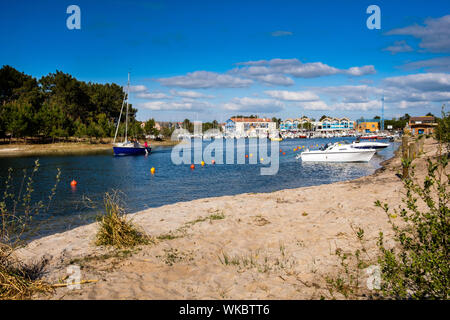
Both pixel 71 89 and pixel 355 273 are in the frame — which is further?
pixel 71 89

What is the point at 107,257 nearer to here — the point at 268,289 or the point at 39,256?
the point at 39,256

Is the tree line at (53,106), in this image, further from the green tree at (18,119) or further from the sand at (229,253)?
the sand at (229,253)

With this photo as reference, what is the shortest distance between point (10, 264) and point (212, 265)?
3.86 m

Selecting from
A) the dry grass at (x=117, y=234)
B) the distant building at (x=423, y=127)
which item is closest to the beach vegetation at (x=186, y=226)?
the dry grass at (x=117, y=234)

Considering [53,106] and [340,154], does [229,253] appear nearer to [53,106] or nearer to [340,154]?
[340,154]

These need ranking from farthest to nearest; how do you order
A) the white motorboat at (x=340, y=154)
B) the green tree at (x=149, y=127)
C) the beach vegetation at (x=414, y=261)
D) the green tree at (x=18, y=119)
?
the green tree at (x=149, y=127) → the green tree at (x=18, y=119) → the white motorboat at (x=340, y=154) → the beach vegetation at (x=414, y=261)

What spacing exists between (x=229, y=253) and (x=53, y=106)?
267 ft

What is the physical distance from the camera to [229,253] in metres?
7.79

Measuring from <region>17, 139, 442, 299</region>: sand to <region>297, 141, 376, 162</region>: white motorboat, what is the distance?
26.3 metres

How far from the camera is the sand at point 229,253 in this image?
18.7 feet

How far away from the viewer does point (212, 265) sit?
7000 millimetres

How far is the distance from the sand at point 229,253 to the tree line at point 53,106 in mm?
64826
